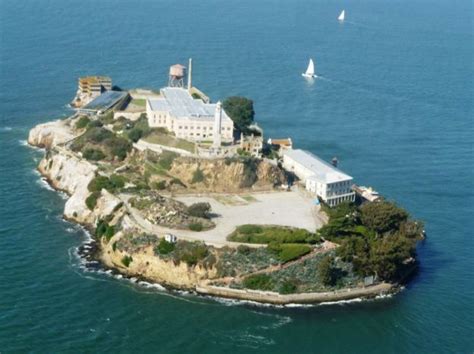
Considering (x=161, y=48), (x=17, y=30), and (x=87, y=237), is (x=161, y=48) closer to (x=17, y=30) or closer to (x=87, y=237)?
(x=17, y=30)

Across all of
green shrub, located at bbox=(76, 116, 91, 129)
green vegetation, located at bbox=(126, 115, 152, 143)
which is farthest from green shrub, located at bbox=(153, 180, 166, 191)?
green shrub, located at bbox=(76, 116, 91, 129)

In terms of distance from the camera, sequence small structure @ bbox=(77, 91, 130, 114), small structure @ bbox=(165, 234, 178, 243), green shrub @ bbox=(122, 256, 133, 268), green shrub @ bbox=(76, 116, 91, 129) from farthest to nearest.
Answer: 1. small structure @ bbox=(77, 91, 130, 114)
2. green shrub @ bbox=(76, 116, 91, 129)
3. green shrub @ bbox=(122, 256, 133, 268)
4. small structure @ bbox=(165, 234, 178, 243)

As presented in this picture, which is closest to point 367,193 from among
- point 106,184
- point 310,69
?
point 106,184

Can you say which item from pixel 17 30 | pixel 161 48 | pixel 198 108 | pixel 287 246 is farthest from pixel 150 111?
pixel 17 30

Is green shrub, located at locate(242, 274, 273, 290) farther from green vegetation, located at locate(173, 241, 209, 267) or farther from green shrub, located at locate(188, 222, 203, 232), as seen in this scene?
green shrub, located at locate(188, 222, 203, 232)

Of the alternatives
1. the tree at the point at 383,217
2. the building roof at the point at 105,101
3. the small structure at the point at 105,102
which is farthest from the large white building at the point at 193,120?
the tree at the point at 383,217

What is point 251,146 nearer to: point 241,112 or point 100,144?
point 241,112
